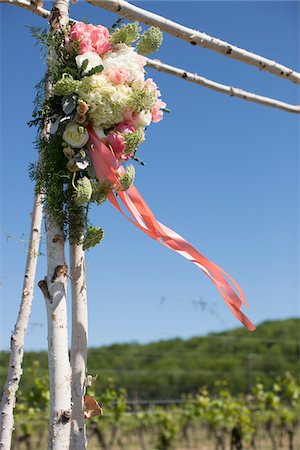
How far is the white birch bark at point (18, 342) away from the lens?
2.47 metres

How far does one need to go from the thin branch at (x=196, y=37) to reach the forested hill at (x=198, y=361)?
485 inches

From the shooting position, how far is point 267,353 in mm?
19250

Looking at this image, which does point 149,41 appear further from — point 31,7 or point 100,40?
point 31,7

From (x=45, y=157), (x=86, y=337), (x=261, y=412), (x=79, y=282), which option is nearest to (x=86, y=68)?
(x=45, y=157)

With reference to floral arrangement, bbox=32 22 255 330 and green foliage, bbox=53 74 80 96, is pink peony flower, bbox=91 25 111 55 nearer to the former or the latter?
floral arrangement, bbox=32 22 255 330

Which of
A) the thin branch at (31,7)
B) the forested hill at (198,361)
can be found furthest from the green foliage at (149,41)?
the forested hill at (198,361)

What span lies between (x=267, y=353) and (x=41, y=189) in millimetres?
18020

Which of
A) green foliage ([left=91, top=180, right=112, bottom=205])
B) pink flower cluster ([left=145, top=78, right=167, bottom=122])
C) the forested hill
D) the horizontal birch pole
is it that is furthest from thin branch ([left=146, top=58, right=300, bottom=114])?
the forested hill

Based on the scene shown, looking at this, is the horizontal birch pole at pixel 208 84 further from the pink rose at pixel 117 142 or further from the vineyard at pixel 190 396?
the vineyard at pixel 190 396

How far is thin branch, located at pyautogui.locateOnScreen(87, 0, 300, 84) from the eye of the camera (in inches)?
101

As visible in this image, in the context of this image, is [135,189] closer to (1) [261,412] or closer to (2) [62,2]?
(2) [62,2]

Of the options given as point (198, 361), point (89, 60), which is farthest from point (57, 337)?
point (198, 361)

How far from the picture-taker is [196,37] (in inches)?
110

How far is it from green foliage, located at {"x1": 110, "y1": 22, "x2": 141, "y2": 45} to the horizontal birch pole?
32.3 inches
